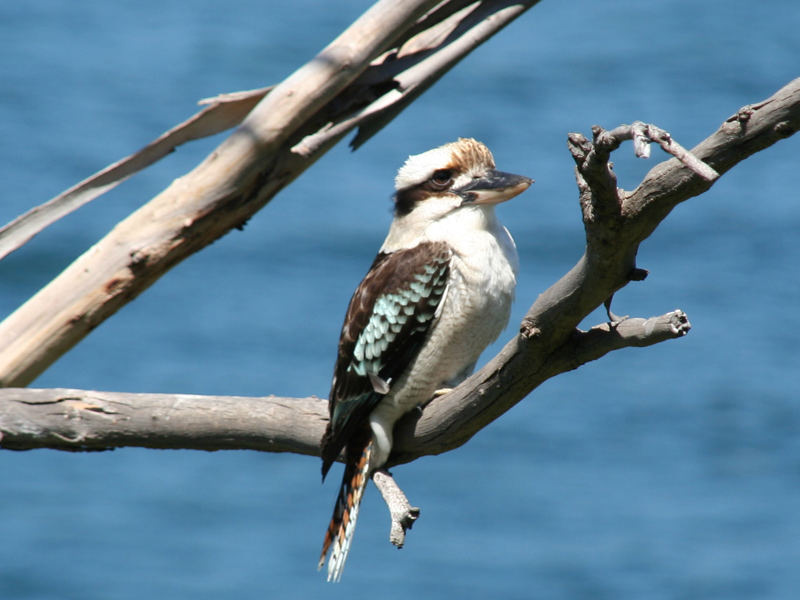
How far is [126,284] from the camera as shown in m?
2.10

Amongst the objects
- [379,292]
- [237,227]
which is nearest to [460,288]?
Answer: [379,292]

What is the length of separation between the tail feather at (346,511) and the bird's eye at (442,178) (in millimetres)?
549

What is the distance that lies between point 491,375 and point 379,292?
0.49 meters

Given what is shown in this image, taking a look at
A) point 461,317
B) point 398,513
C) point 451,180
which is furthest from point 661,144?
point 451,180

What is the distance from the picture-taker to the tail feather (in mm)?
2199

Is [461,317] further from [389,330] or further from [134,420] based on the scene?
[134,420]

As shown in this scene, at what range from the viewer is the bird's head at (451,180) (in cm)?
217

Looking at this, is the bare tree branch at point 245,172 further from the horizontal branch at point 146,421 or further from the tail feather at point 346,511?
the tail feather at point 346,511

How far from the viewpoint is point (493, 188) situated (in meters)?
2.15

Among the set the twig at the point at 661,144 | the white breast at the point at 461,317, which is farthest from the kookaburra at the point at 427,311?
the twig at the point at 661,144

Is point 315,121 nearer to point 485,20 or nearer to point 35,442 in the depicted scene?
point 485,20

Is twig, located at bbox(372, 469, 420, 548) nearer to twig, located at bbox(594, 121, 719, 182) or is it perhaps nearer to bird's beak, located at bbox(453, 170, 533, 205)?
bird's beak, located at bbox(453, 170, 533, 205)

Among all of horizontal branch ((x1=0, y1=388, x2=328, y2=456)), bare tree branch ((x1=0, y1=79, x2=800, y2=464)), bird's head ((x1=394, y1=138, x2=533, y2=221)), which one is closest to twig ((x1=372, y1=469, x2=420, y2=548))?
bare tree branch ((x1=0, y1=79, x2=800, y2=464))

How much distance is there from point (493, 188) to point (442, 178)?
0.13m
